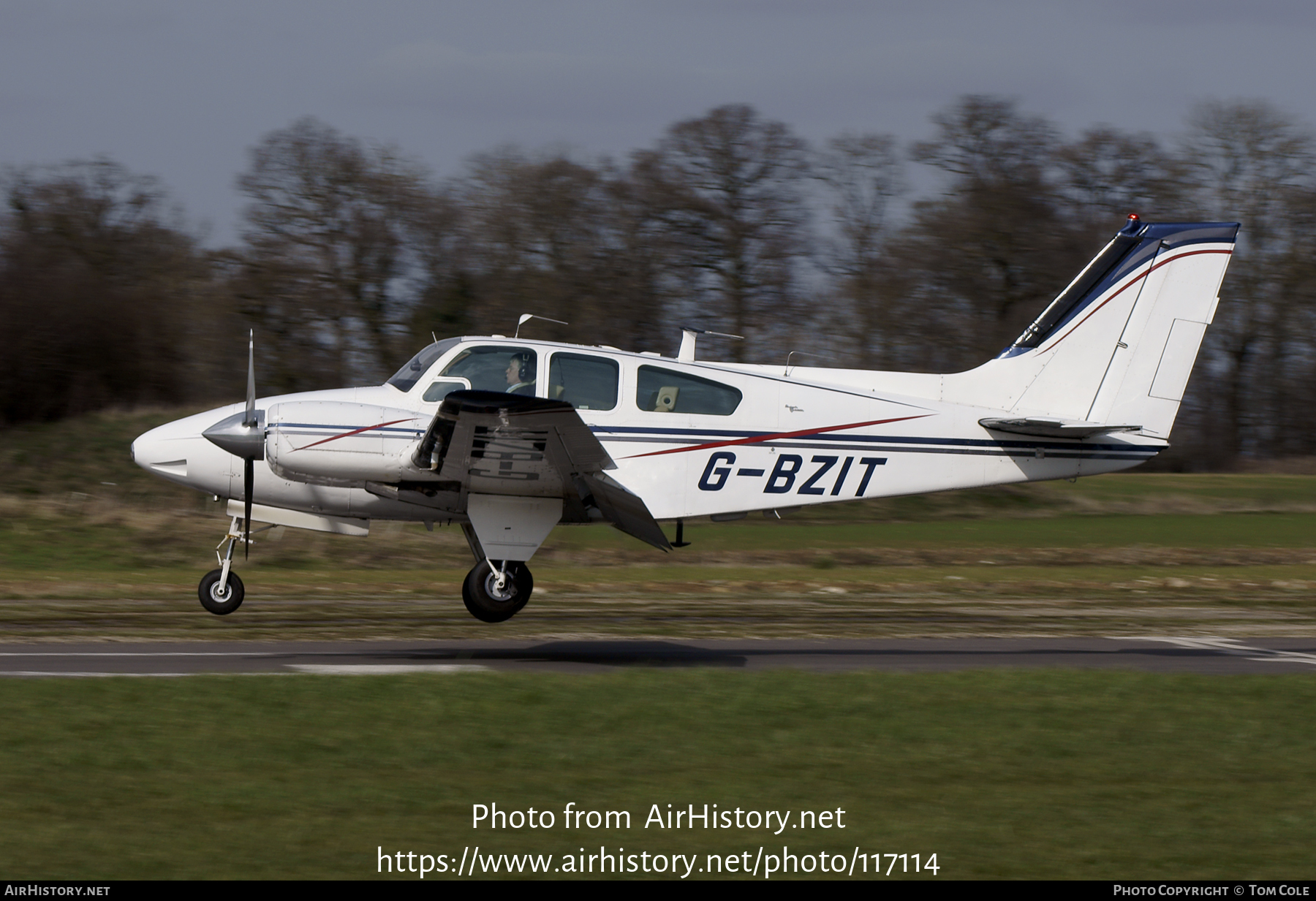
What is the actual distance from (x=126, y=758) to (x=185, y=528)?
A: 1717 cm

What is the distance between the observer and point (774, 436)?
11.7 m

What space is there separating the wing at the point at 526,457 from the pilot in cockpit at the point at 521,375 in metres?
0.63

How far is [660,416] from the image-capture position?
11.5m

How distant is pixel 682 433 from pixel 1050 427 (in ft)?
11.4

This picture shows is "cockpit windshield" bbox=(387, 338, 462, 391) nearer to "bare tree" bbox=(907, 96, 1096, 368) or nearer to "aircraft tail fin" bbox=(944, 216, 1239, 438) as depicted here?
"aircraft tail fin" bbox=(944, 216, 1239, 438)

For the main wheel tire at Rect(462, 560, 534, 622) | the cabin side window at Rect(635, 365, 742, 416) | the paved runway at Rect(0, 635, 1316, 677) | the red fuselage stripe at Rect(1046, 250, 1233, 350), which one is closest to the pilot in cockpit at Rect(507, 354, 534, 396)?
the cabin side window at Rect(635, 365, 742, 416)

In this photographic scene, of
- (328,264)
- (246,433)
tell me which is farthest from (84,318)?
(246,433)

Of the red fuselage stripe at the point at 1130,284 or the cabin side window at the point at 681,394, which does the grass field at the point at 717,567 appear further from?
the red fuselage stripe at the point at 1130,284

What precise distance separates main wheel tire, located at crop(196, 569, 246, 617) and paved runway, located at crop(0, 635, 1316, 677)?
0.40 metres

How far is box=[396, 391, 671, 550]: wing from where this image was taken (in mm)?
9875

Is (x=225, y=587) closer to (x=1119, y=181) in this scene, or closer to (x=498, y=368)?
(x=498, y=368)

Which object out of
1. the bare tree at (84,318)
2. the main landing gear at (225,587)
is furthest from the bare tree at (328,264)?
the main landing gear at (225,587)
